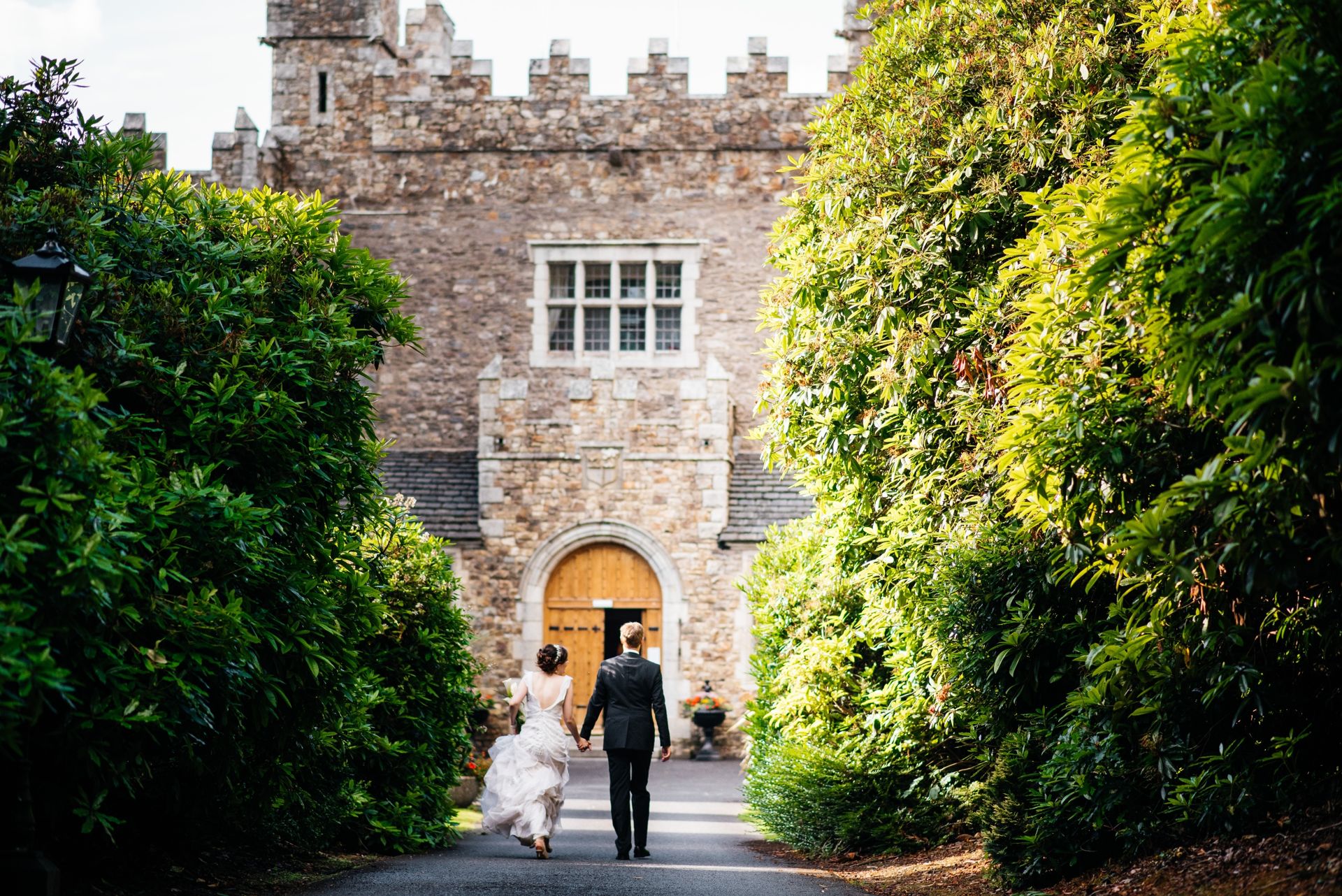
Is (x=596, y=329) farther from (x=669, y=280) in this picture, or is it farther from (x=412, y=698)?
(x=412, y=698)

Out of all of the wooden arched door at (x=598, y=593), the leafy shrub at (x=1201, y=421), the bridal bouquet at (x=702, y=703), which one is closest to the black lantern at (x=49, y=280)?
the leafy shrub at (x=1201, y=421)

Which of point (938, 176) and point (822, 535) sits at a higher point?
point (938, 176)

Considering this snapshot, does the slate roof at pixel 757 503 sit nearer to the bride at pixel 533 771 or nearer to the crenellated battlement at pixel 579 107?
the crenellated battlement at pixel 579 107

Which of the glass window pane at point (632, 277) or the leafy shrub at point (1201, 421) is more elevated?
the glass window pane at point (632, 277)

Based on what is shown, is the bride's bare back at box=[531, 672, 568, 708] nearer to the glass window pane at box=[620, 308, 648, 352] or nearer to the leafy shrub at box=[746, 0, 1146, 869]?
the leafy shrub at box=[746, 0, 1146, 869]

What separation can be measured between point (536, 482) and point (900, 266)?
1173 centimetres

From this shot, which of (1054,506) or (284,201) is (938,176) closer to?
(1054,506)

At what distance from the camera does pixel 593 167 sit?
21281 millimetres

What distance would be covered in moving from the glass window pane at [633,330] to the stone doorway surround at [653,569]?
3222 mm

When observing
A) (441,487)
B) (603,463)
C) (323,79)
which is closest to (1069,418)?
(603,463)

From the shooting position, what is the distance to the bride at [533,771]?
9109 mm

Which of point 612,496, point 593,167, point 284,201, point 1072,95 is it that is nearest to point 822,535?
point 1072,95

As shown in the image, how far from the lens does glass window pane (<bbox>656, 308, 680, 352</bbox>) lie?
20.9 m

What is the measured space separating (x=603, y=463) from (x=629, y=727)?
1012cm
